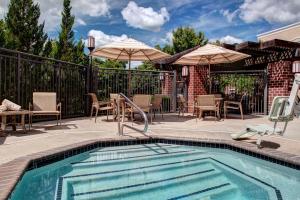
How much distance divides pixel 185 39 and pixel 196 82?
2158 cm

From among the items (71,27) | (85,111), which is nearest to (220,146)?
(85,111)

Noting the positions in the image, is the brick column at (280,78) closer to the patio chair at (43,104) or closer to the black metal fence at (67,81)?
the black metal fence at (67,81)

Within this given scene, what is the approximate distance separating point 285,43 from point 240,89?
8.69 feet

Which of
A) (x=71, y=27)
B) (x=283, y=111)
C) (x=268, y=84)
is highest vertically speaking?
(x=71, y=27)

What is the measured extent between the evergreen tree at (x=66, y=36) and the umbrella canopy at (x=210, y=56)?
11.5 m

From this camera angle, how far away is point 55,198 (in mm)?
3227

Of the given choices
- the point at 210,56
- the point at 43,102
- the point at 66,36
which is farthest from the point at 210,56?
the point at 66,36

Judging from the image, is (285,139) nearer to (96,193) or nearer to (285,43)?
(96,193)

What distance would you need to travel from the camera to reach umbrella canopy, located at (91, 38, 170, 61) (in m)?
8.77

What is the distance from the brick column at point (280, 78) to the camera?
1134 centimetres

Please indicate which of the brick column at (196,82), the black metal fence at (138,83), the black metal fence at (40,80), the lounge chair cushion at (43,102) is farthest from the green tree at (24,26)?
the lounge chair cushion at (43,102)

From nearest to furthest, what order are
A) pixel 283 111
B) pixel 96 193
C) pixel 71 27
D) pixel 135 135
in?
pixel 96 193 → pixel 283 111 → pixel 135 135 → pixel 71 27

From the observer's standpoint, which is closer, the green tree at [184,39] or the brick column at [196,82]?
the brick column at [196,82]

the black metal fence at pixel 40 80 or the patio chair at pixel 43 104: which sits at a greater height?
the black metal fence at pixel 40 80
